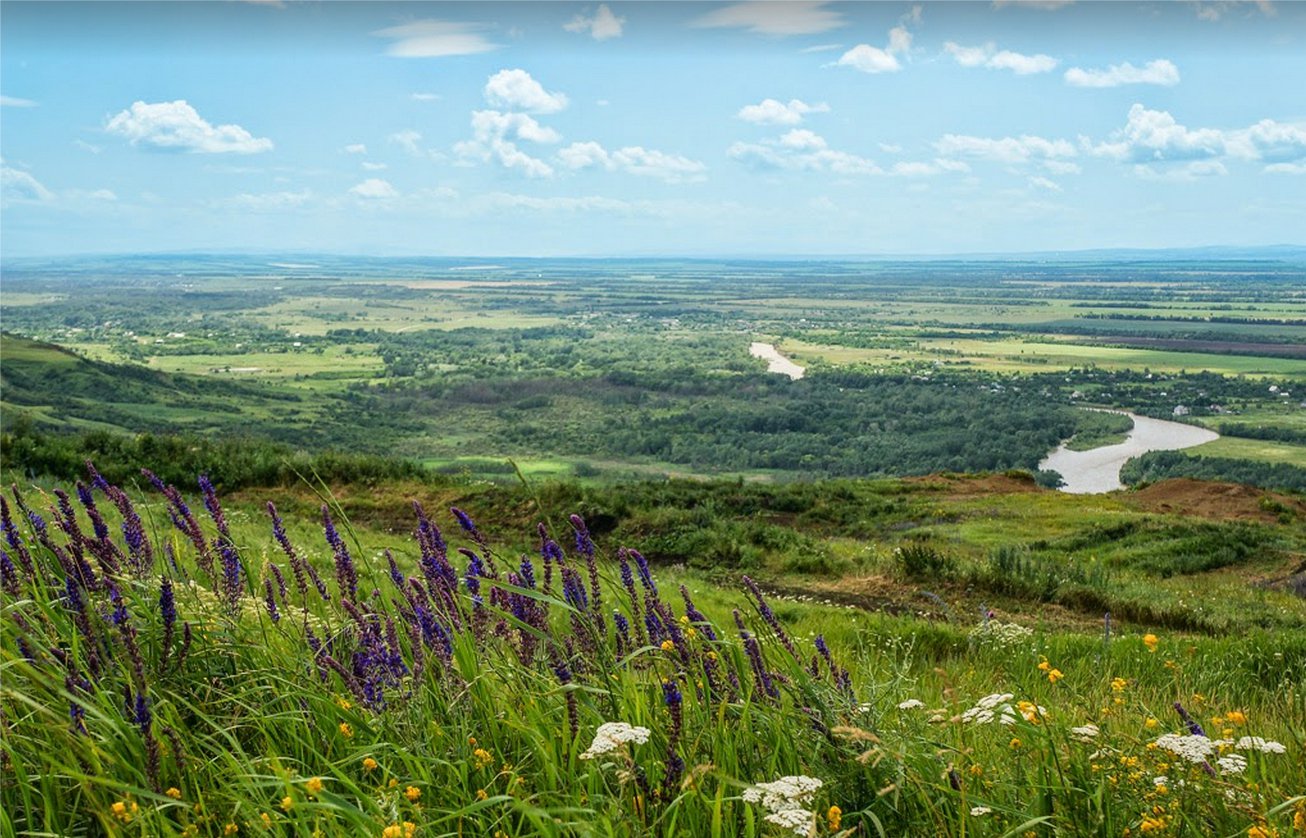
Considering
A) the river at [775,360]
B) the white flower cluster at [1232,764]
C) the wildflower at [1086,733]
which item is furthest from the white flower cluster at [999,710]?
the river at [775,360]

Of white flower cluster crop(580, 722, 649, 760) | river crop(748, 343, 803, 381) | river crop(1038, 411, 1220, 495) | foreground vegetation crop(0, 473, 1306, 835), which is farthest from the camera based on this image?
river crop(748, 343, 803, 381)

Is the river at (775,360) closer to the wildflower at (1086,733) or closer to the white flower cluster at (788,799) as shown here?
the wildflower at (1086,733)

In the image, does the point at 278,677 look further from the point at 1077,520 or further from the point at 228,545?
the point at 1077,520

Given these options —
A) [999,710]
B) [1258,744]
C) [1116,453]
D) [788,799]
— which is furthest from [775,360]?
[788,799]

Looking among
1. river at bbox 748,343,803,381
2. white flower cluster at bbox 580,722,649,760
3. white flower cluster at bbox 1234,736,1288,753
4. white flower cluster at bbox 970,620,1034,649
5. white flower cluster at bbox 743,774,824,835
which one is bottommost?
river at bbox 748,343,803,381

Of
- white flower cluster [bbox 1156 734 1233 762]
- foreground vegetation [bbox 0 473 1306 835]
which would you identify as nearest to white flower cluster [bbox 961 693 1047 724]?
foreground vegetation [bbox 0 473 1306 835]

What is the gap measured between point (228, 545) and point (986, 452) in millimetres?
80636

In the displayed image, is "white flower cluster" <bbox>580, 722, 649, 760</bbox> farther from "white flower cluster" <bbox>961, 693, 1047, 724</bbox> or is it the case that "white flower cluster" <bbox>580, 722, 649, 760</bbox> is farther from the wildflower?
the wildflower

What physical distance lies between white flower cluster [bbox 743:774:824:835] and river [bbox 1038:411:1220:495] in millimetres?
55097

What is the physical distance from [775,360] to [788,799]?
143651 millimetres

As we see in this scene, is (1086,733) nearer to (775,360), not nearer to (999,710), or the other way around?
(999,710)

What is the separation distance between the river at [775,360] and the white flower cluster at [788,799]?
122 m

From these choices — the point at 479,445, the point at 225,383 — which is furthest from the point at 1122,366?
the point at 225,383

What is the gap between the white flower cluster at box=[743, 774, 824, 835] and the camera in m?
2.49
